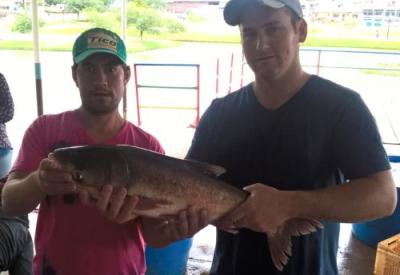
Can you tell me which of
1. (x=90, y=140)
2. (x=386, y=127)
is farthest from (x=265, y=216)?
(x=386, y=127)

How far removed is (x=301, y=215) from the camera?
61.4 inches

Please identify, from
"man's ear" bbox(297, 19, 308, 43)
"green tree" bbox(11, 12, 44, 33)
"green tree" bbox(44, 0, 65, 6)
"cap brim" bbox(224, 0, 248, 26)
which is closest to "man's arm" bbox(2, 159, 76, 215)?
"cap brim" bbox(224, 0, 248, 26)

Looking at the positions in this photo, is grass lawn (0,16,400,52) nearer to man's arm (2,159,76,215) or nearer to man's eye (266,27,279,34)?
man's arm (2,159,76,215)

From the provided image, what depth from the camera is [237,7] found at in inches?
69.4

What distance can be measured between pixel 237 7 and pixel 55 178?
0.99m

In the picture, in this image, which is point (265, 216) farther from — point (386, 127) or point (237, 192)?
point (386, 127)

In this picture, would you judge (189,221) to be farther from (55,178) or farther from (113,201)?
(55,178)

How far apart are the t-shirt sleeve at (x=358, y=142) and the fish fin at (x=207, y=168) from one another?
46cm

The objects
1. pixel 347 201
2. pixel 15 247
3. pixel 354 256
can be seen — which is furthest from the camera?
pixel 354 256

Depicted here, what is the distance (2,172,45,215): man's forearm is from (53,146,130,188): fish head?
190 mm

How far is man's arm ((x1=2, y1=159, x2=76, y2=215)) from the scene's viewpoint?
5.19 feet

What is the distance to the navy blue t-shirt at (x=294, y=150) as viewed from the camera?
63.1 inches

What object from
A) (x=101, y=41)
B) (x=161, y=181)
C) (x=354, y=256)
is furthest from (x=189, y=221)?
(x=354, y=256)

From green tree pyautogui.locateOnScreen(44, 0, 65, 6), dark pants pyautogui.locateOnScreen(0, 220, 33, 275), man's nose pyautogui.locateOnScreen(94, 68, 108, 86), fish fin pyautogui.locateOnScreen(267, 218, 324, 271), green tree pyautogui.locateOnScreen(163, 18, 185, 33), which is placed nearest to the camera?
fish fin pyautogui.locateOnScreen(267, 218, 324, 271)
